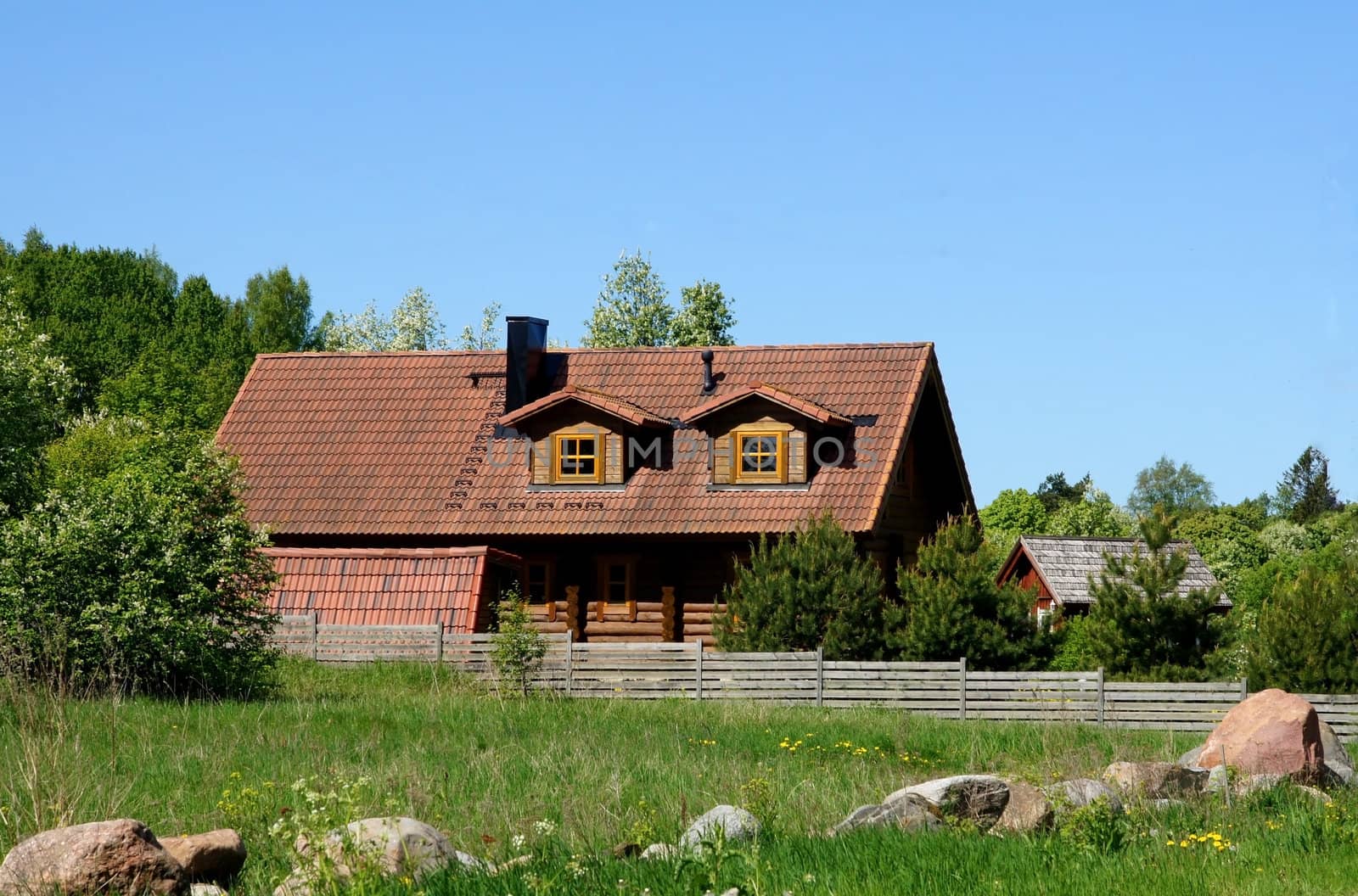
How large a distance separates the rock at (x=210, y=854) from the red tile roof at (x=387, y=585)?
21.9 meters

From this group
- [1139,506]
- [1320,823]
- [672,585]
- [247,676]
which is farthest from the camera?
[1139,506]

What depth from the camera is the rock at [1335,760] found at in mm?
17594

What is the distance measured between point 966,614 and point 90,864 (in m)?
20.1

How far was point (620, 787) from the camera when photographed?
15.0 metres

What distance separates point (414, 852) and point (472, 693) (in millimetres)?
16323

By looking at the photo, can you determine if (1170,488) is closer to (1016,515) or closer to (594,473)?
(1016,515)

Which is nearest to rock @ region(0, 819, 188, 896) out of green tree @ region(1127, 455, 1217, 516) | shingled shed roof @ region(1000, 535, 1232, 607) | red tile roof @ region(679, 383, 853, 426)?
red tile roof @ region(679, 383, 853, 426)

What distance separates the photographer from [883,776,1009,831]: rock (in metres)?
12.7

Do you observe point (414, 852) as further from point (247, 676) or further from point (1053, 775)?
point (247, 676)

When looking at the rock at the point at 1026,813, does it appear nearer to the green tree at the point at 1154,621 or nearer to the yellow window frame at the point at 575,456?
the green tree at the point at 1154,621

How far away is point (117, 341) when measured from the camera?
66.1 meters

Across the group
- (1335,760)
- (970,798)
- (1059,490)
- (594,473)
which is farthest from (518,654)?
(1059,490)

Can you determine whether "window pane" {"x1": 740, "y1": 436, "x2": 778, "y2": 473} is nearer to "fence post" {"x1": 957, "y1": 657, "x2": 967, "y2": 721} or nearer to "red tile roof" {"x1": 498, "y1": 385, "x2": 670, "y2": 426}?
"red tile roof" {"x1": 498, "y1": 385, "x2": 670, "y2": 426}

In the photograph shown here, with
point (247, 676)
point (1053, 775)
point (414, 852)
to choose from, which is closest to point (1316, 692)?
point (1053, 775)
